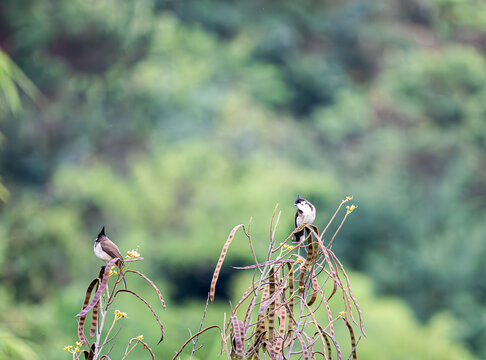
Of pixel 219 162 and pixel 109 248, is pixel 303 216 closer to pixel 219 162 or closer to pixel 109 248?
pixel 109 248

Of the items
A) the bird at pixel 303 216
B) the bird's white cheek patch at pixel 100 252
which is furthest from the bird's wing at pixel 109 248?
the bird at pixel 303 216

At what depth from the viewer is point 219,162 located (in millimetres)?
6383

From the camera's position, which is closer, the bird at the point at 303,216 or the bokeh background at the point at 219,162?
the bird at the point at 303,216

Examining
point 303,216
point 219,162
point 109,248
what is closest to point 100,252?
point 109,248

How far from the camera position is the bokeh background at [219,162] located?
4.75m

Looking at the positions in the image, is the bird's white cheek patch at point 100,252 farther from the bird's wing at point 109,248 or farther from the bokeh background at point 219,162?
the bokeh background at point 219,162

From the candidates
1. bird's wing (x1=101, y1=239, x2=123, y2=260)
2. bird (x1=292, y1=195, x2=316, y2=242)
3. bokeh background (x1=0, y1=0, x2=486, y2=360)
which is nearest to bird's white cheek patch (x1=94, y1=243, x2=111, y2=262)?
bird's wing (x1=101, y1=239, x2=123, y2=260)

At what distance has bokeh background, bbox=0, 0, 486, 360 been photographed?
475cm

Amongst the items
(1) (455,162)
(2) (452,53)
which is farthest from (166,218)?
(2) (452,53)

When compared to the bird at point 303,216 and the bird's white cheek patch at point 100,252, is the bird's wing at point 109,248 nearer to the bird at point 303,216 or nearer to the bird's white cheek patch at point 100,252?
the bird's white cheek patch at point 100,252

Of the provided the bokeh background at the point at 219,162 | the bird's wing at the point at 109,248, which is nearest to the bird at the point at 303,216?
the bird's wing at the point at 109,248

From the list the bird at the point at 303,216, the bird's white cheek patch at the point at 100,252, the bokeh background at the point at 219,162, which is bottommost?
→ the bird's white cheek patch at the point at 100,252

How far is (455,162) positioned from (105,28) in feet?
13.8

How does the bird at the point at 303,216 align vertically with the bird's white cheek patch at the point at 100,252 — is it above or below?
above
